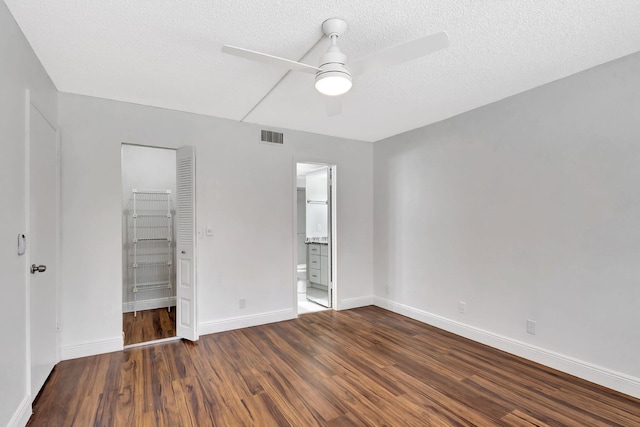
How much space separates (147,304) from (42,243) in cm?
250

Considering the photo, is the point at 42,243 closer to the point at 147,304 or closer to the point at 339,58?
the point at 147,304

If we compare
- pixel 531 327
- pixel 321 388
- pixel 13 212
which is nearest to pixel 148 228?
pixel 13 212

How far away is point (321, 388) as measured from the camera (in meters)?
2.53

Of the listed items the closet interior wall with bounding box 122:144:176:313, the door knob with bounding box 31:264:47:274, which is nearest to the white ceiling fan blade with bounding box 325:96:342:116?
the door knob with bounding box 31:264:47:274

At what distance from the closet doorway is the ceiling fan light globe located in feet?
11.4

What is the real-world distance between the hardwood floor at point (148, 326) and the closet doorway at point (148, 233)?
0.03m

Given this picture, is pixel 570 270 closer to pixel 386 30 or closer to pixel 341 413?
pixel 341 413

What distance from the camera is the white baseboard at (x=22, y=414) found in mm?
1898

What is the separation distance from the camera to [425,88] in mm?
2955

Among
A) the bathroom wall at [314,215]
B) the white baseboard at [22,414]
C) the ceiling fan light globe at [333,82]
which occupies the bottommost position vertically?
the white baseboard at [22,414]

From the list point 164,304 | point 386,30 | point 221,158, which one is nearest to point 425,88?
point 386,30

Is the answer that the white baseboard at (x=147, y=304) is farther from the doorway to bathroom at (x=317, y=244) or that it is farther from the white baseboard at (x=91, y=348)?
the doorway to bathroom at (x=317, y=244)

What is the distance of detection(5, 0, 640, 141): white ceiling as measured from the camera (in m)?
1.84

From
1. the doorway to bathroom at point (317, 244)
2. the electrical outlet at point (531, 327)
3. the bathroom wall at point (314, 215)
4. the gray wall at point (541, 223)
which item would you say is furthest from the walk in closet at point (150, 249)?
the electrical outlet at point (531, 327)
